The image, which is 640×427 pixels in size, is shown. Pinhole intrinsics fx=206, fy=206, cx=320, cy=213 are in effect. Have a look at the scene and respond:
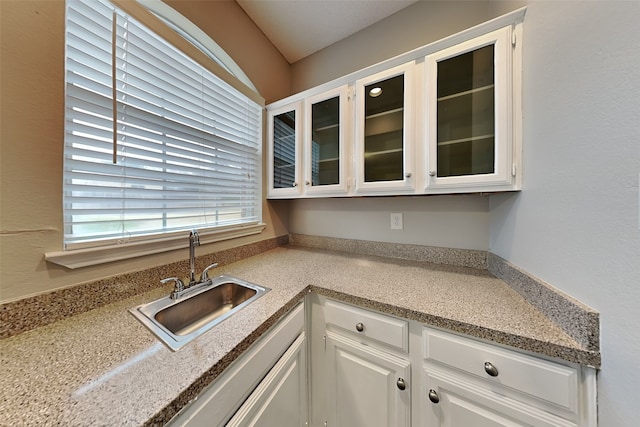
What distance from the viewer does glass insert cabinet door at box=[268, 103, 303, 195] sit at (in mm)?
1526

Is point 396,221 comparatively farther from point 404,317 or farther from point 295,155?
point 295,155

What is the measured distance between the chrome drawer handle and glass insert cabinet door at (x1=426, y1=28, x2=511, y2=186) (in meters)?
0.72

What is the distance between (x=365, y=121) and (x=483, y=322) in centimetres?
112

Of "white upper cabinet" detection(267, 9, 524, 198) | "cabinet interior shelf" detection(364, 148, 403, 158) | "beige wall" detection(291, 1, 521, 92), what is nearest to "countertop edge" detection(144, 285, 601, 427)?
"white upper cabinet" detection(267, 9, 524, 198)

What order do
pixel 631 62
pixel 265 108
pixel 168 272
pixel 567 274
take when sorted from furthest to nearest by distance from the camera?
1. pixel 265 108
2. pixel 168 272
3. pixel 567 274
4. pixel 631 62

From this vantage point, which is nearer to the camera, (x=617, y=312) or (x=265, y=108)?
(x=617, y=312)

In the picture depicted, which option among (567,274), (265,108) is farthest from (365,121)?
(567,274)

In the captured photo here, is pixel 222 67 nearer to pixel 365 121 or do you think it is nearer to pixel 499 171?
pixel 365 121

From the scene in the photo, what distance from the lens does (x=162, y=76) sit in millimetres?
1035

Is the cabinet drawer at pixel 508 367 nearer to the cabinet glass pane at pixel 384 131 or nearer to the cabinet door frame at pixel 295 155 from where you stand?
the cabinet glass pane at pixel 384 131

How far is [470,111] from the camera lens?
→ 1.02 m

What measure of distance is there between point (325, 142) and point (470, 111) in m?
0.82

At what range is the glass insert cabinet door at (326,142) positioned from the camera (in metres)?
1.33

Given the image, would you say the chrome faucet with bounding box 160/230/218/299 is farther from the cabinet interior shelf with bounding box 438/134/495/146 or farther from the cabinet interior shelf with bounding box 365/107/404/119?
the cabinet interior shelf with bounding box 438/134/495/146
